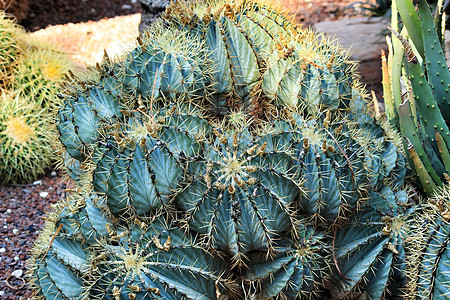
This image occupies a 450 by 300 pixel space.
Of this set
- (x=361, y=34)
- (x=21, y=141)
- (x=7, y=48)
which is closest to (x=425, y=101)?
(x=361, y=34)

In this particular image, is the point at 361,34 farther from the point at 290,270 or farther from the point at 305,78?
the point at 290,270

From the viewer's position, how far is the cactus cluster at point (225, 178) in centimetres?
203

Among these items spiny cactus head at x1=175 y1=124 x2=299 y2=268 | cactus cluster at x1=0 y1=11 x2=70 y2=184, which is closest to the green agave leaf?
spiny cactus head at x1=175 y1=124 x2=299 y2=268

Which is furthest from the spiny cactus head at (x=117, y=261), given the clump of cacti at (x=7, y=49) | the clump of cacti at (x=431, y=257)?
the clump of cacti at (x=7, y=49)

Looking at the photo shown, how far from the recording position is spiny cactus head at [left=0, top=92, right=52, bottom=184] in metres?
3.98

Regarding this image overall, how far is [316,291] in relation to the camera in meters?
2.20

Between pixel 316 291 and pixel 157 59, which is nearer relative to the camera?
pixel 316 291

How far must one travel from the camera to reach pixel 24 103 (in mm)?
4152

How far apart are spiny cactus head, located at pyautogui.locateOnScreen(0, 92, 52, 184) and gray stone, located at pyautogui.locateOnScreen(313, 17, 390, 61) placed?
3.05 meters

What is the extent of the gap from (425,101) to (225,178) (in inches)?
52.2

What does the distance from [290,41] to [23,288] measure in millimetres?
2187

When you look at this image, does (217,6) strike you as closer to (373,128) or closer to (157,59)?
(157,59)

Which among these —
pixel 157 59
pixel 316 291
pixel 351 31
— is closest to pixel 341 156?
pixel 316 291

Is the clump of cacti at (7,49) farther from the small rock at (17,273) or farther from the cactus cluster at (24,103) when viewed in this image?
the small rock at (17,273)
